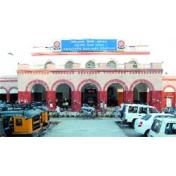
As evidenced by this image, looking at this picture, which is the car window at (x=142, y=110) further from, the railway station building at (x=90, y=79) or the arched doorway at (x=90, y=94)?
the arched doorway at (x=90, y=94)

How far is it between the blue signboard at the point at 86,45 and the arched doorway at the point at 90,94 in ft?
10.6

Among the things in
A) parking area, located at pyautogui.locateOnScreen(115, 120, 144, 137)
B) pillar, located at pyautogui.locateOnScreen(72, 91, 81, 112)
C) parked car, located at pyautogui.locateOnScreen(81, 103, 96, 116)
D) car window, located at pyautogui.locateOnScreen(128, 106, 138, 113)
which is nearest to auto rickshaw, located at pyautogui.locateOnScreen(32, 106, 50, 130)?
pillar, located at pyautogui.locateOnScreen(72, 91, 81, 112)

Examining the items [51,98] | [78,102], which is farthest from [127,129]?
[51,98]

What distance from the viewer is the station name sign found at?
10.9 meters

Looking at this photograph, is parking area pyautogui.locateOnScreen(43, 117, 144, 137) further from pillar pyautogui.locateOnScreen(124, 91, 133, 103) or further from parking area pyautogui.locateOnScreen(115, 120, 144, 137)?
pillar pyautogui.locateOnScreen(124, 91, 133, 103)

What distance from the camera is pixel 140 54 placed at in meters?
14.8

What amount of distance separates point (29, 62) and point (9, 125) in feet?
17.2

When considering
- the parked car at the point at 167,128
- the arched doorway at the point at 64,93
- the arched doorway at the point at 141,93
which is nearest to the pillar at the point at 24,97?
the arched doorway at the point at 64,93

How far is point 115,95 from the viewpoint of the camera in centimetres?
1602

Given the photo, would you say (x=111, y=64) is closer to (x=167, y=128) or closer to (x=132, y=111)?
(x=132, y=111)

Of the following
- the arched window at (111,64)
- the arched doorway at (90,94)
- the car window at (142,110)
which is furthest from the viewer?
the arched doorway at (90,94)

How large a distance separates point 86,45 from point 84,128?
2.72 metres

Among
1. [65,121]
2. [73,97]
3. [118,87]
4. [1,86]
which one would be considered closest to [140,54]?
[118,87]

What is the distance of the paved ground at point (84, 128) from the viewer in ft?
35.9
